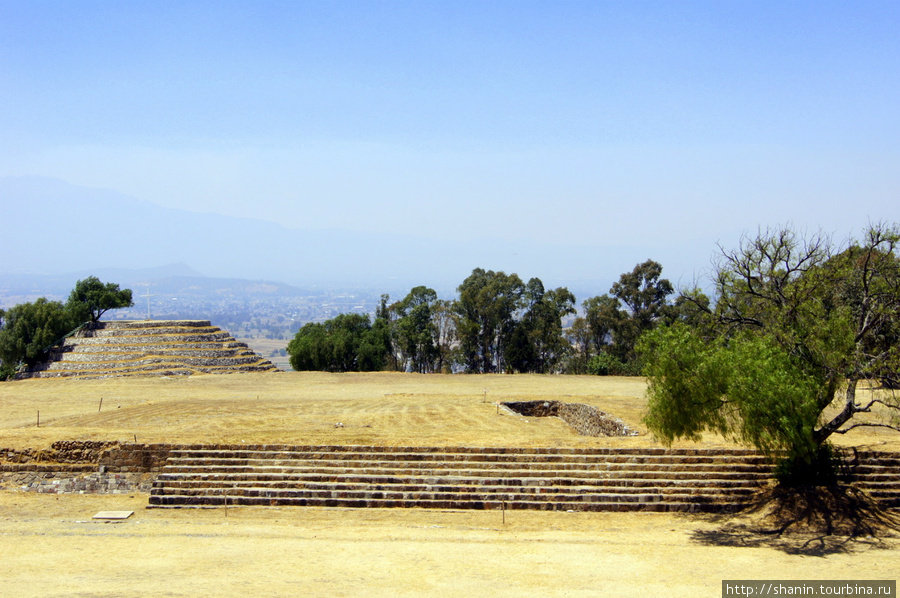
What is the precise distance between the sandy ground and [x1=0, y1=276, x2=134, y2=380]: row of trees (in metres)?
37.7

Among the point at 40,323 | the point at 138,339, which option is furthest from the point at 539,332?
the point at 40,323

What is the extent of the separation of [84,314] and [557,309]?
40.0 m

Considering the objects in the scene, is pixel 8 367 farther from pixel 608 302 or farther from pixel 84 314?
pixel 608 302

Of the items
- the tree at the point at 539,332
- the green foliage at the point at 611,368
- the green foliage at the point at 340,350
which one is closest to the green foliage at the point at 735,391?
the green foliage at the point at 611,368

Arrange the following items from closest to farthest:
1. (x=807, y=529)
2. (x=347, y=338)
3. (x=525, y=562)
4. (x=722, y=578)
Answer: (x=722, y=578) → (x=525, y=562) → (x=807, y=529) → (x=347, y=338)

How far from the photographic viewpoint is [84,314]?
55.5 meters

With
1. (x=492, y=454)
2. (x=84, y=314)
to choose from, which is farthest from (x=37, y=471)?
(x=84, y=314)

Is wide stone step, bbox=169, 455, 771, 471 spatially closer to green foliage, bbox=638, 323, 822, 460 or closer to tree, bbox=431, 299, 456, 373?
green foliage, bbox=638, 323, 822, 460

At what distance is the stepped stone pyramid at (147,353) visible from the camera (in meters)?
46.8

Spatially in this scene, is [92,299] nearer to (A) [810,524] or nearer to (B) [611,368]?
(B) [611,368]

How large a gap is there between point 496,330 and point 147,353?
92.8 feet

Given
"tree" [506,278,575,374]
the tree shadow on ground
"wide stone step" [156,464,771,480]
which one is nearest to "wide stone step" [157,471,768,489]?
"wide stone step" [156,464,771,480]

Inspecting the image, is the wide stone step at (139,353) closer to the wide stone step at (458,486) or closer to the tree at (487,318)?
the tree at (487,318)

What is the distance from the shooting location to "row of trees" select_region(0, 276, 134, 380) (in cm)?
4922
